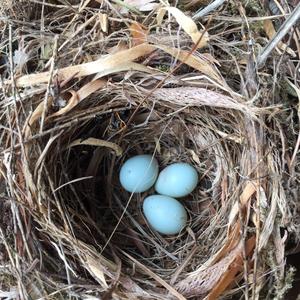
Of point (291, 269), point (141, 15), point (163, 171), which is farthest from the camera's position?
point (163, 171)

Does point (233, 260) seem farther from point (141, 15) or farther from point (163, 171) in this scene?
point (141, 15)

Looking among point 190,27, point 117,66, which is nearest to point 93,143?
point 117,66

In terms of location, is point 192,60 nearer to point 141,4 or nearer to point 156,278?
point 141,4

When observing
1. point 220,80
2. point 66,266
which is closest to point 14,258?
point 66,266

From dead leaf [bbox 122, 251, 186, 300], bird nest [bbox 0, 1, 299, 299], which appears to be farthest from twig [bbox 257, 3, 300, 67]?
dead leaf [bbox 122, 251, 186, 300]

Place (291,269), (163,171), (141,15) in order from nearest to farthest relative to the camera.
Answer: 1. (291,269)
2. (141,15)
3. (163,171)

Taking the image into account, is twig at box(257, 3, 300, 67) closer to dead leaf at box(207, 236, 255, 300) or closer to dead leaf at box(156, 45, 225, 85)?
dead leaf at box(156, 45, 225, 85)
